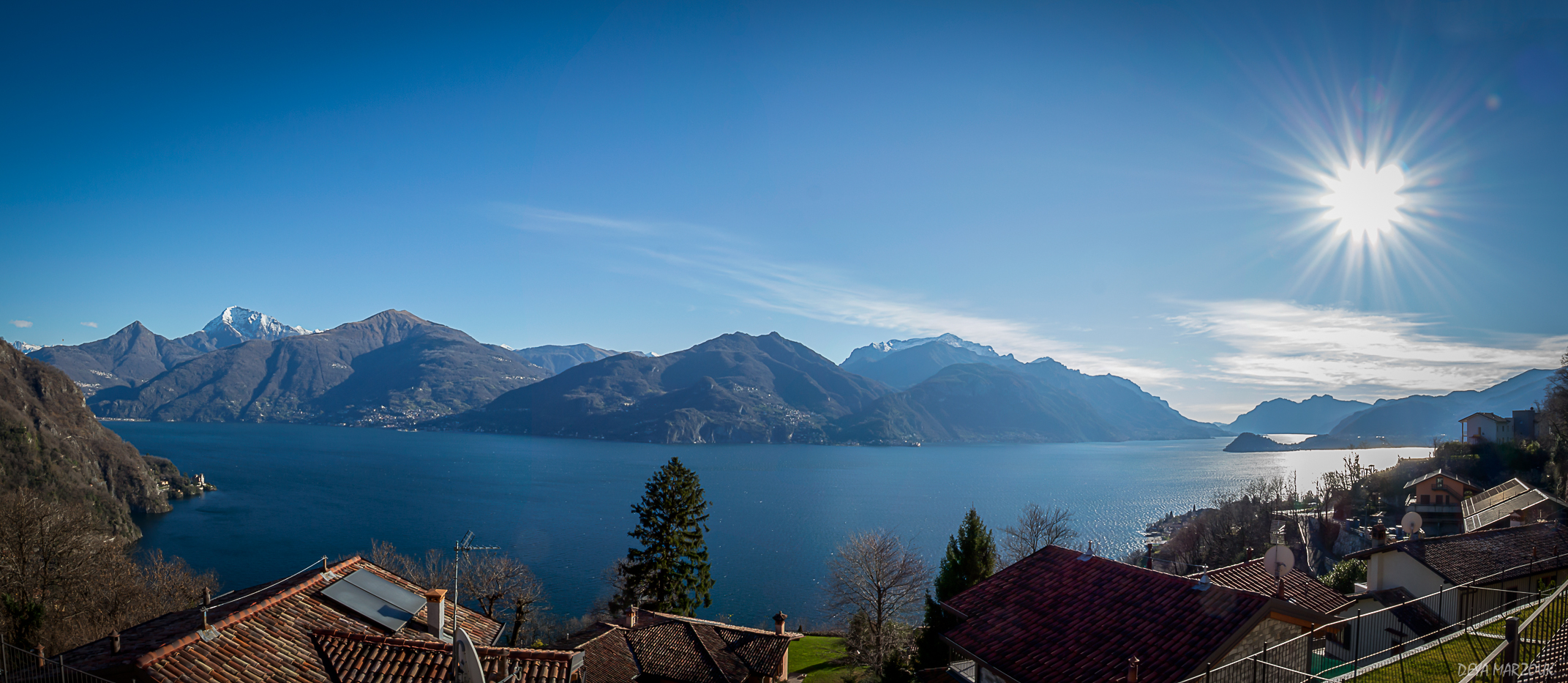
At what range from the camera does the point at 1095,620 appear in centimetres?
1421

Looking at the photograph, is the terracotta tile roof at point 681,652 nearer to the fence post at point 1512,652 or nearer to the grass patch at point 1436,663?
the grass patch at point 1436,663

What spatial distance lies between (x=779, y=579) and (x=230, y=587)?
45482 mm

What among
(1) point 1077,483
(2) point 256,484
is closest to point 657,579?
(2) point 256,484

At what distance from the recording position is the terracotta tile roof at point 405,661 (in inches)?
498

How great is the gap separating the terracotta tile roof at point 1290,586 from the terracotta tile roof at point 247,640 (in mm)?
18631

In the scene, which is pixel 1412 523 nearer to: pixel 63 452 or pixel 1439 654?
pixel 1439 654

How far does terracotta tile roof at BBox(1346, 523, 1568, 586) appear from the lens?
1958cm

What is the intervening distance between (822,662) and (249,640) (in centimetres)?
2934

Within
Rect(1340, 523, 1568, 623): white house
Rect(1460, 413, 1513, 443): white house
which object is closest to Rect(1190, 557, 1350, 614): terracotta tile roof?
Rect(1340, 523, 1568, 623): white house

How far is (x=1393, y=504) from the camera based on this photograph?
2094 inches

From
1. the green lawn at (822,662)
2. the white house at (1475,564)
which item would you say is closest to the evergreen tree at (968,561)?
the green lawn at (822,662)

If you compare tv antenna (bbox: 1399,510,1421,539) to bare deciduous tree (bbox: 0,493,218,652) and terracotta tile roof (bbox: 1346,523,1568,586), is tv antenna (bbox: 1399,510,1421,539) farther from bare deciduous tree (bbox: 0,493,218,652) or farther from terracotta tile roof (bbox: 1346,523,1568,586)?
bare deciduous tree (bbox: 0,493,218,652)

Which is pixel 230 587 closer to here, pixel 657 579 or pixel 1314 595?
pixel 657 579

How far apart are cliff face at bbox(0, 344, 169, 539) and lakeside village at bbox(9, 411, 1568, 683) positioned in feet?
155
